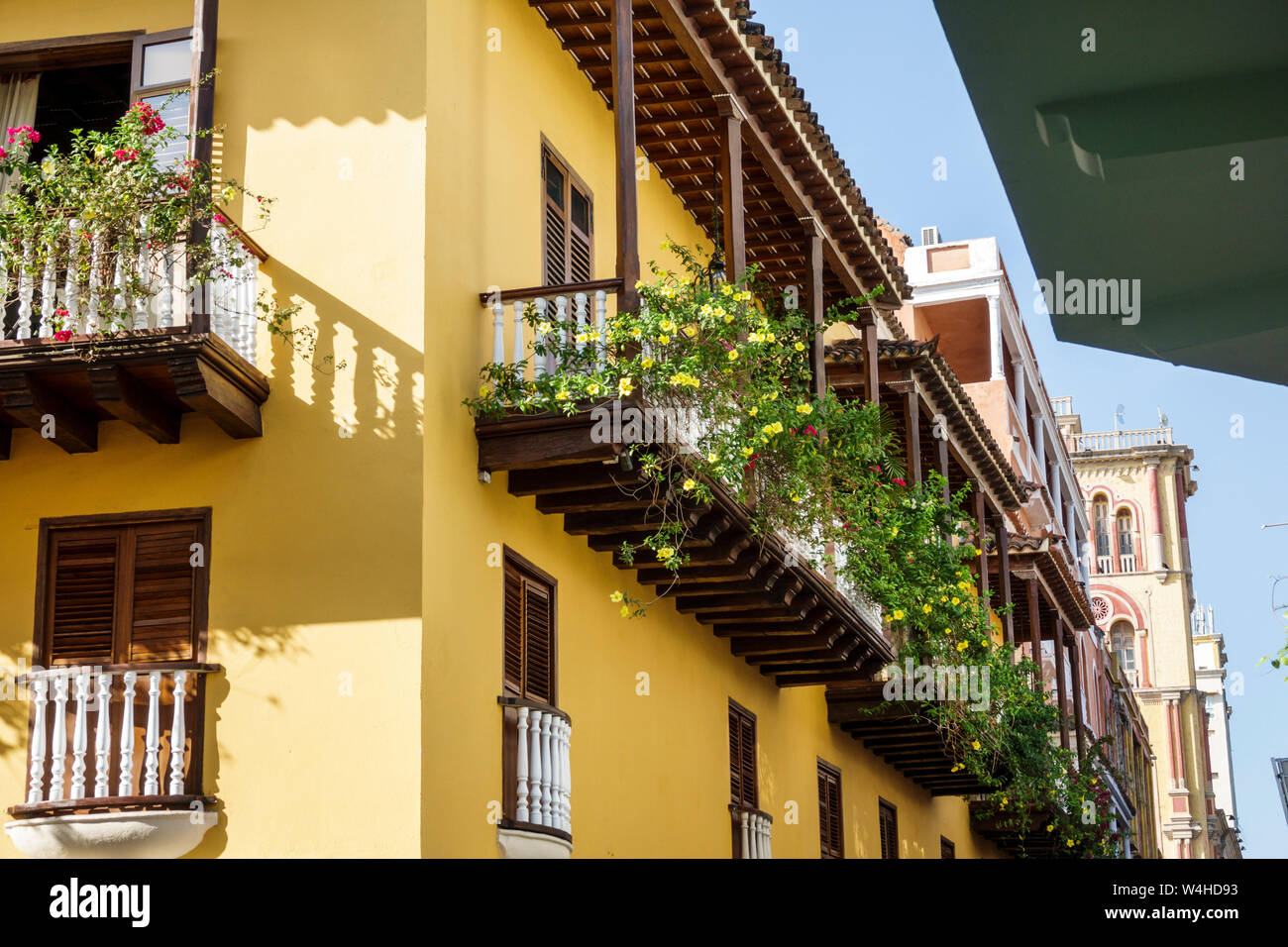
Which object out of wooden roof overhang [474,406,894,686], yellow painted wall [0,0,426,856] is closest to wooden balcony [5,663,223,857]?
yellow painted wall [0,0,426,856]

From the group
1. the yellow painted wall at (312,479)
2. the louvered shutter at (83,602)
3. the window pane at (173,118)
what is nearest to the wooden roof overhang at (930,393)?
the yellow painted wall at (312,479)

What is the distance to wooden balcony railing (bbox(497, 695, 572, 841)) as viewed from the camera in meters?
10.9

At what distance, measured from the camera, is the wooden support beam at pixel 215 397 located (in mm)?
9750

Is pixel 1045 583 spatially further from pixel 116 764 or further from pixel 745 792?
pixel 116 764

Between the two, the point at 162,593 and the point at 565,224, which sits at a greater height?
the point at 565,224

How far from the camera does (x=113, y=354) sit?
986 centimetres

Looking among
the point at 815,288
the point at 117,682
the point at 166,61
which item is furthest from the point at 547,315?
the point at 815,288

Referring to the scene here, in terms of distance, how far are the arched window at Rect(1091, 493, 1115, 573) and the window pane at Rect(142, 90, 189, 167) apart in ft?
196

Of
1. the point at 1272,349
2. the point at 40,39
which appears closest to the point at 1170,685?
the point at 40,39

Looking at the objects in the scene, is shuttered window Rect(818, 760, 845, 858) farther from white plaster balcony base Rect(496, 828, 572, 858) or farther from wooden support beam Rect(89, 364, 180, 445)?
wooden support beam Rect(89, 364, 180, 445)

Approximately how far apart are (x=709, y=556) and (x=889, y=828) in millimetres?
Result: 9655

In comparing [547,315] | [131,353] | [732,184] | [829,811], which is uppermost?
[732,184]

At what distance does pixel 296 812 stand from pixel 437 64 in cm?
494

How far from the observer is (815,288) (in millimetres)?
15844
